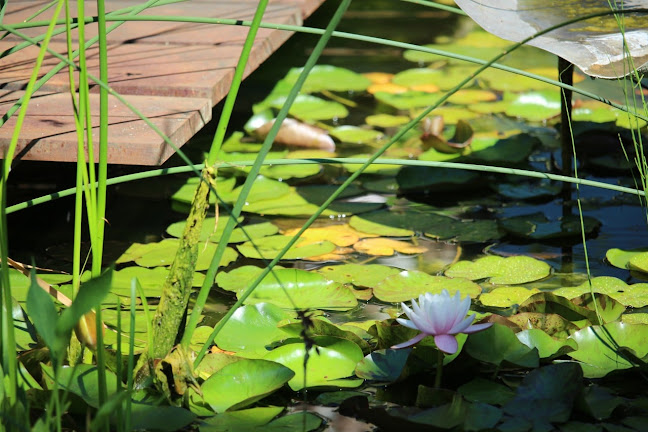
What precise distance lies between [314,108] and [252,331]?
1458mm

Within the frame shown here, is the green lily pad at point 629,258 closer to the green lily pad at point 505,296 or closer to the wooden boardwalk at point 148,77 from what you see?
the green lily pad at point 505,296

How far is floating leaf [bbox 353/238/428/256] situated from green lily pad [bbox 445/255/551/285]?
141 millimetres

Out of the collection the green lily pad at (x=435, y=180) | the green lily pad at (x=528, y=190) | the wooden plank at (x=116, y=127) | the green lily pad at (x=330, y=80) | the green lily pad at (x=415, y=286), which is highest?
the green lily pad at (x=330, y=80)

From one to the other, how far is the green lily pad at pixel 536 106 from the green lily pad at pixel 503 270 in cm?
104

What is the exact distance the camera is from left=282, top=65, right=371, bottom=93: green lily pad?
289 centimetres

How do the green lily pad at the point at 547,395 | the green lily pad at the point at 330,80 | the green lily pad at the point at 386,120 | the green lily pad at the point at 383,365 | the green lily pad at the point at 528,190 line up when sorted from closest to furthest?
the green lily pad at the point at 547,395
the green lily pad at the point at 383,365
the green lily pad at the point at 528,190
the green lily pad at the point at 386,120
the green lily pad at the point at 330,80

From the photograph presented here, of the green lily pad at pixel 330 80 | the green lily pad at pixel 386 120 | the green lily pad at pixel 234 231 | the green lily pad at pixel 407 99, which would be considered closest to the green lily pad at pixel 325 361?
the green lily pad at pixel 234 231

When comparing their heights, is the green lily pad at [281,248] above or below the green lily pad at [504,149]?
below

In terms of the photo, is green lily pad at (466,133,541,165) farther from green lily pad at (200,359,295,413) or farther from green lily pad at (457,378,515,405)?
green lily pad at (200,359,295,413)

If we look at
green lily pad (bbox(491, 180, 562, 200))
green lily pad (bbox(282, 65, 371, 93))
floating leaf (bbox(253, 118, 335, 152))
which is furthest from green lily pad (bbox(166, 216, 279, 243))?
green lily pad (bbox(282, 65, 371, 93))

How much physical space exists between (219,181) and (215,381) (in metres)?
1.07

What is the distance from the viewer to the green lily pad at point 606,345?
1189mm

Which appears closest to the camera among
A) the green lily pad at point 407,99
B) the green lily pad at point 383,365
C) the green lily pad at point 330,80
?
the green lily pad at point 383,365

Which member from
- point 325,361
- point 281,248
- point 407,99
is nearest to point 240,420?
point 325,361
